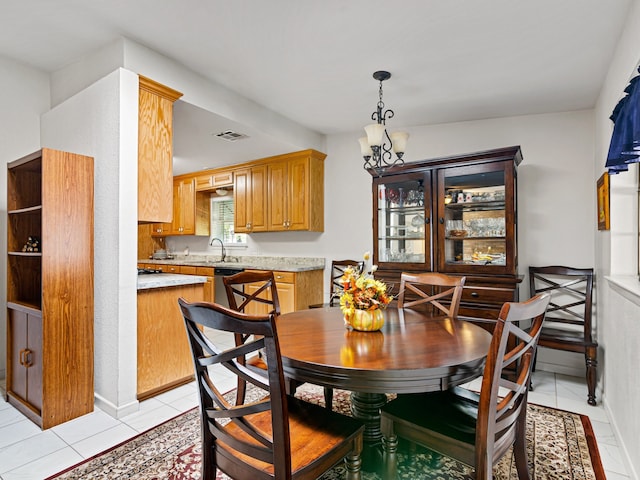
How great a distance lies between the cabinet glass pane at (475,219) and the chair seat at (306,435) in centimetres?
240

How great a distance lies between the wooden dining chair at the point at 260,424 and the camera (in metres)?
1.06

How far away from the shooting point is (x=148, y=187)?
8.53 ft

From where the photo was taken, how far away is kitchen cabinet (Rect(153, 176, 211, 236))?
5855 mm

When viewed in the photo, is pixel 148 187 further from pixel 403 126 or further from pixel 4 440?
pixel 403 126

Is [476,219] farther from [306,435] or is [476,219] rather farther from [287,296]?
[306,435]

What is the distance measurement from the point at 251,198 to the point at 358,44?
296 centimetres

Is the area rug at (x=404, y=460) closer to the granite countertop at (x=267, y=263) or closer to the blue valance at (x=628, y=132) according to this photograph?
the blue valance at (x=628, y=132)

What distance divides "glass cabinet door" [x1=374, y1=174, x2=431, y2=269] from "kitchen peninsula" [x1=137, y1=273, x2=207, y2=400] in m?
1.98

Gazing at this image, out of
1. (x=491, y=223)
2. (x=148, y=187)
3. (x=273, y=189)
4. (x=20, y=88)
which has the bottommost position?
(x=491, y=223)

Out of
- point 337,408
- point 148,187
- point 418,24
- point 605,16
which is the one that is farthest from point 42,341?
point 605,16

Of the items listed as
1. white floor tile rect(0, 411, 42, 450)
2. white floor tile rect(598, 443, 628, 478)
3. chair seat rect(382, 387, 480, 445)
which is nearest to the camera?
chair seat rect(382, 387, 480, 445)

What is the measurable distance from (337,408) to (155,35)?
9.18 ft

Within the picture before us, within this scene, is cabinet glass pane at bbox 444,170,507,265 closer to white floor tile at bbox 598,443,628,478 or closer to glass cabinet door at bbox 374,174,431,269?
glass cabinet door at bbox 374,174,431,269

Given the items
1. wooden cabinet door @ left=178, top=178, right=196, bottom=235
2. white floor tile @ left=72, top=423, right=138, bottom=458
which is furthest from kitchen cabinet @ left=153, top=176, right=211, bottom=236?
white floor tile @ left=72, top=423, right=138, bottom=458
